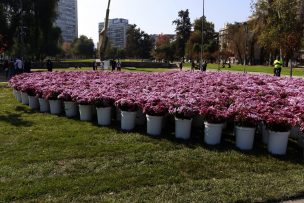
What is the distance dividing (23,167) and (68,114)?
16.0 ft

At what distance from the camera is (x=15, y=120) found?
1150 cm

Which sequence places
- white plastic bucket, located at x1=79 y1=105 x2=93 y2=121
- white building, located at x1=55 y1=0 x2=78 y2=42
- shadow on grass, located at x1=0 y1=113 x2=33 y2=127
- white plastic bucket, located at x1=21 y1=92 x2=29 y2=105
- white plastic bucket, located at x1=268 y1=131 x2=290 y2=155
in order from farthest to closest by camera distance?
1. white building, located at x1=55 y1=0 x2=78 y2=42
2. white plastic bucket, located at x1=21 y1=92 x2=29 y2=105
3. white plastic bucket, located at x1=79 y1=105 x2=93 y2=121
4. shadow on grass, located at x1=0 y1=113 x2=33 y2=127
5. white plastic bucket, located at x1=268 y1=131 x2=290 y2=155

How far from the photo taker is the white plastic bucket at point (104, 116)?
33.3ft

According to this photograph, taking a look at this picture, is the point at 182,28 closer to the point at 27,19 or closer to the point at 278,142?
the point at 27,19

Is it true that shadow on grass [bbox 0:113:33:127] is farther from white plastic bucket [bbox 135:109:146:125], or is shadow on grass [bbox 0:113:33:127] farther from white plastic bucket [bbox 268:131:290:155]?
white plastic bucket [bbox 268:131:290:155]

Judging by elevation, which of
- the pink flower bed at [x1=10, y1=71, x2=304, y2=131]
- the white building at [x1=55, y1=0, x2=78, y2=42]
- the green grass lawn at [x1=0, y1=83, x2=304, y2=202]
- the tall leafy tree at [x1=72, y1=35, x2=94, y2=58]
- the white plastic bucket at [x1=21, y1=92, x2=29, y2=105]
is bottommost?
the green grass lawn at [x1=0, y1=83, x2=304, y2=202]

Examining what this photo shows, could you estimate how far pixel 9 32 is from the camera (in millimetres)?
45250

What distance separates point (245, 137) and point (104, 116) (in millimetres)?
3675

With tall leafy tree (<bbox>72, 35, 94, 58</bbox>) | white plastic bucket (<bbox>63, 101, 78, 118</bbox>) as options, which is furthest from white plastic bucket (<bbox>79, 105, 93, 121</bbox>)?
tall leafy tree (<bbox>72, 35, 94, 58</bbox>)

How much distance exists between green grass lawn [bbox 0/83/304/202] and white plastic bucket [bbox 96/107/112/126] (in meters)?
0.55

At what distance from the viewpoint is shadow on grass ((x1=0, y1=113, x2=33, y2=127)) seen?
1077cm

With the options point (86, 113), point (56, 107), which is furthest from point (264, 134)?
point (56, 107)

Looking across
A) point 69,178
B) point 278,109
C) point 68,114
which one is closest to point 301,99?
point 278,109

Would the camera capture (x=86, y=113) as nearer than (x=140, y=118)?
No
